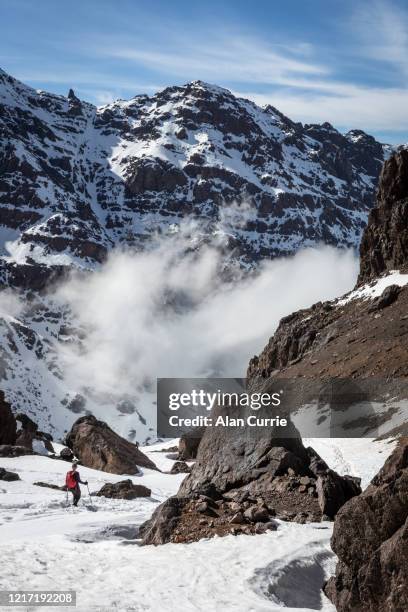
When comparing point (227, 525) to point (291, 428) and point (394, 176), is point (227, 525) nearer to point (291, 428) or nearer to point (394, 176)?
point (291, 428)

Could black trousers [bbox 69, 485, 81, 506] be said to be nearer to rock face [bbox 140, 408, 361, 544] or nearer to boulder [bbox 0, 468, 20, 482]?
rock face [bbox 140, 408, 361, 544]

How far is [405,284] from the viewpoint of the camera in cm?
7200

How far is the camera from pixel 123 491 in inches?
1075

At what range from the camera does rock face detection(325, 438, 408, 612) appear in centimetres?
1188

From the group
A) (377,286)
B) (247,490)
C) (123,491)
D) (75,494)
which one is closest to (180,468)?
(123,491)

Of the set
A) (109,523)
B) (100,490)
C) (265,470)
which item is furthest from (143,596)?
(100,490)

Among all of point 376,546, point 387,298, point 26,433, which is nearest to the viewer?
point 376,546

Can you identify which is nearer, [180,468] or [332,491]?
[332,491]

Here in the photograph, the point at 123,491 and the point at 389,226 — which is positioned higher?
the point at 389,226

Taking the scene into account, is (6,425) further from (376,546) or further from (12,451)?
(376,546)

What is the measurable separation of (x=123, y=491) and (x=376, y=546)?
16.0m

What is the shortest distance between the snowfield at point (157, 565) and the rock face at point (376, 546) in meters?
0.97

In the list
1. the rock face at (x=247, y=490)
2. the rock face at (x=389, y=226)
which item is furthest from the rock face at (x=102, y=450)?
the rock face at (x=389, y=226)

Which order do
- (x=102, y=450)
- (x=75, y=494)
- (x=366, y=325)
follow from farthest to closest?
(x=366, y=325), (x=102, y=450), (x=75, y=494)
